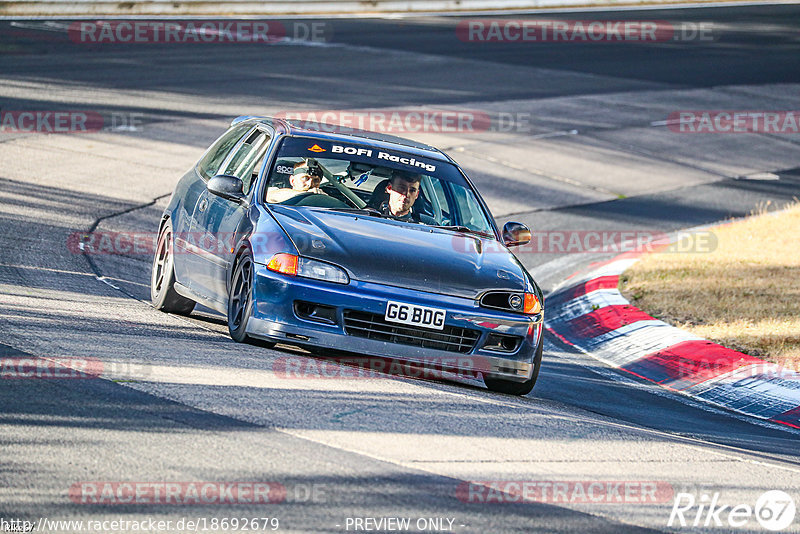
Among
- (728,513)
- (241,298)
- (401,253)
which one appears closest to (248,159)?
(241,298)

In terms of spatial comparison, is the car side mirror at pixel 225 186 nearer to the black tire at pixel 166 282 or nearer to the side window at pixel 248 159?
the side window at pixel 248 159

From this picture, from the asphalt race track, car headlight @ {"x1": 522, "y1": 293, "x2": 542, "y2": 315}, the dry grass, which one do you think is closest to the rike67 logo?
the asphalt race track

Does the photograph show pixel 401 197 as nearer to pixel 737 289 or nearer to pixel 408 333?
pixel 408 333

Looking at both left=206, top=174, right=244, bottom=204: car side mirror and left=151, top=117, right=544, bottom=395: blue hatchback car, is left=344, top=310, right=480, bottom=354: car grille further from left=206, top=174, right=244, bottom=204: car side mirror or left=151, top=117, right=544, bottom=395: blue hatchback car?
left=206, top=174, right=244, bottom=204: car side mirror

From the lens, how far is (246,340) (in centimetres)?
771

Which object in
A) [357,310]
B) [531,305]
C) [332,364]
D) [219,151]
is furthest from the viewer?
[219,151]

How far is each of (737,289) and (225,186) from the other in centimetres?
596

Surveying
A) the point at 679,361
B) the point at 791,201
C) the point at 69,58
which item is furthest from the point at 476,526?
the point at 69,58

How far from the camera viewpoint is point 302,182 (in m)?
8.46

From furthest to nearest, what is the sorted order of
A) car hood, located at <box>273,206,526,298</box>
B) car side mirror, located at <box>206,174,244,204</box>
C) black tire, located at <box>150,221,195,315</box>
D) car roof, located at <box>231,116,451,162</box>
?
black tire, located at <box>150,221,195,315</box> → car roof, located at <box>231,116,451,162</box> → car side mirror, located at <box>206,174,244,204</box> → car hood, located at <box>273,206,526,298</box>

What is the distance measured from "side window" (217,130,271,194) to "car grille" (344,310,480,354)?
1707mm

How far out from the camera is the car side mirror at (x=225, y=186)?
27.4 ft

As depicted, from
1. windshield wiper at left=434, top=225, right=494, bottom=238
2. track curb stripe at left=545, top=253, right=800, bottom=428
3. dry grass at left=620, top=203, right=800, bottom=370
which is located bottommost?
track curb stripe at left=545, top=253, right=800, bottom=428

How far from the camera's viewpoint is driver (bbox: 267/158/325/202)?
27.5 ft
